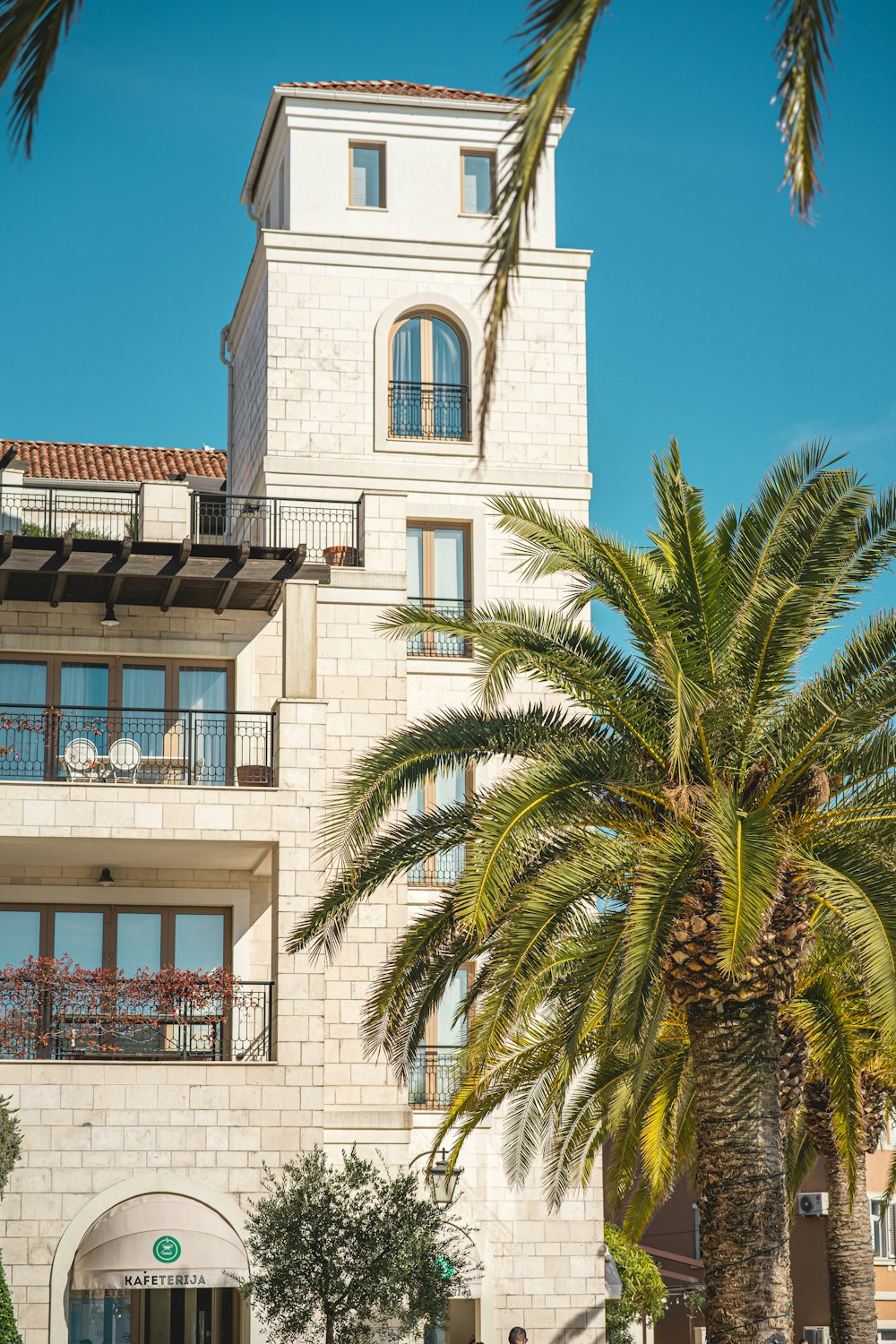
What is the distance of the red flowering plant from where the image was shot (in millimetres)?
24625

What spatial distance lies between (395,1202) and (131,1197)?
4.00 m

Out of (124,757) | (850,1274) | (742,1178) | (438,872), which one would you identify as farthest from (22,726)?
(850,1274)

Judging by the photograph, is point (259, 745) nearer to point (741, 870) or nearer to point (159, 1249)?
point (159, 1249)

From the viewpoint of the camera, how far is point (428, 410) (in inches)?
1331

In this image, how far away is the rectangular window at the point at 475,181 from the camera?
35.5m

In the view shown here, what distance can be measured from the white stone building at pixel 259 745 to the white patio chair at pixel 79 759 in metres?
0.05

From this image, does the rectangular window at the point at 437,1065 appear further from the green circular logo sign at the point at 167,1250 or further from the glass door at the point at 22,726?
the glass door at the point at 22,726

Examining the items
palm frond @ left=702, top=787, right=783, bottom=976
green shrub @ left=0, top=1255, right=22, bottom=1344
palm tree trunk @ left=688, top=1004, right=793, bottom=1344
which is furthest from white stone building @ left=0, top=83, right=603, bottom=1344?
palm frond @ left=702, top=787, right=783, bottom=976

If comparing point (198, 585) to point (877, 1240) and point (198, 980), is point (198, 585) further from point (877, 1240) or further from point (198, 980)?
point (877, 1240)

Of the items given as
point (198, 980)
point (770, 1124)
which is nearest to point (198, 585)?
point (198, 980)

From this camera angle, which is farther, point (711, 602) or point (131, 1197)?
point (131, 1197)

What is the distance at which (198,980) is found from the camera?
24.9m

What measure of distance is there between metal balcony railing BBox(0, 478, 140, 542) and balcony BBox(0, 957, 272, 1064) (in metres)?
6.77

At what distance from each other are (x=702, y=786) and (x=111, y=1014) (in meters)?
10.8
